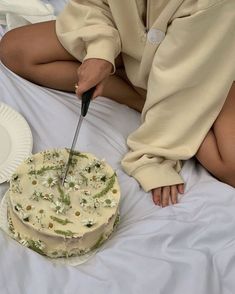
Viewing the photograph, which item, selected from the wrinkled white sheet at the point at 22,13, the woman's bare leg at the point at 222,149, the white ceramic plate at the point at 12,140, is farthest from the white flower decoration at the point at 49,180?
the wrinkled white sheet at the point at 22,13

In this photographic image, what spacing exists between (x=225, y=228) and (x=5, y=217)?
15.8 inches

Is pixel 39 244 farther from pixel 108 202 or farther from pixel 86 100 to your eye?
pixel 86 100

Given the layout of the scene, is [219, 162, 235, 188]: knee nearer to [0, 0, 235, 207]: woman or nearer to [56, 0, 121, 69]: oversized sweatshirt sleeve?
[0, 0, 235, 207]: woman

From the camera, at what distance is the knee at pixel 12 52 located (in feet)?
4.00

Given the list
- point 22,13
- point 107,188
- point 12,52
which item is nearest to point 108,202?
point 107,188

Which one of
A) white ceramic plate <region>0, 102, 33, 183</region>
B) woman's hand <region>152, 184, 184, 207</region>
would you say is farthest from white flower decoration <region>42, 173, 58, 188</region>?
woman's hand <region>152, 184, 184, 207</region>

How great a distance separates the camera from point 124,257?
914 millimetres

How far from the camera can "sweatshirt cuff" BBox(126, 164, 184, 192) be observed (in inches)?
40.9

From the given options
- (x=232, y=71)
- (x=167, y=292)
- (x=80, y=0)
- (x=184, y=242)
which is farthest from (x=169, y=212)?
(x=80, y=0)

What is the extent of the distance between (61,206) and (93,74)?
265mm

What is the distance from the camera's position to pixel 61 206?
35.1 inches

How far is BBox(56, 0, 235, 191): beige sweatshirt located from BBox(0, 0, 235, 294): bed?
0.05 m

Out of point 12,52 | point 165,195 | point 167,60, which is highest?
point 167,60

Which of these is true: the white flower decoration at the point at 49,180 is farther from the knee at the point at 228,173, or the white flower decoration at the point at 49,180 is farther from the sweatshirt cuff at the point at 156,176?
the knee at the point at 228,173
